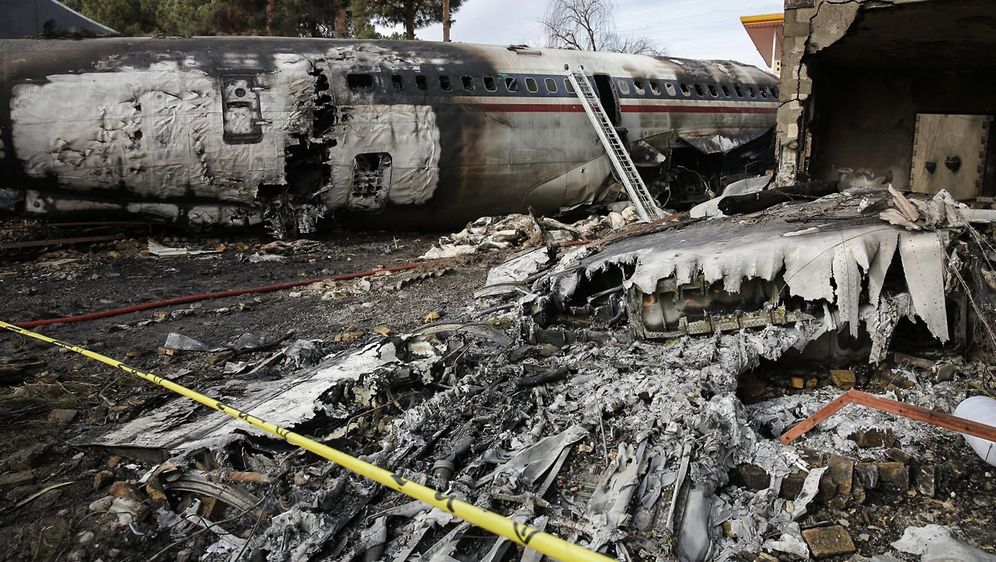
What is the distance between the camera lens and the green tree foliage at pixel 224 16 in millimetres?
22797

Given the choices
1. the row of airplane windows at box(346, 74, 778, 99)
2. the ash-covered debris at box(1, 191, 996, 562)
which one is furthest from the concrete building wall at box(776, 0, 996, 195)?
the row of airplane windows at box(346, 74, 778, 99)

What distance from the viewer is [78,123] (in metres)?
10.7

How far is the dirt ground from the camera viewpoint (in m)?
4.46

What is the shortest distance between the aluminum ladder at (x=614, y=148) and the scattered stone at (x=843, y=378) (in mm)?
8906

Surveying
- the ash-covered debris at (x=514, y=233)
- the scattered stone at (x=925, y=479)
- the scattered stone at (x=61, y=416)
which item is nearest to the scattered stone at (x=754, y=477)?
the scattered stone at (x=925, y=479)

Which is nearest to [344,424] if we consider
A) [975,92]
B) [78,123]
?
[78,123]

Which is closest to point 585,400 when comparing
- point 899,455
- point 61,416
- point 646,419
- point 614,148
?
point 646,419

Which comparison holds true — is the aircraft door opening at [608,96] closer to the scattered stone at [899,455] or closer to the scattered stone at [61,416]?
the scattered stone at [899,455]

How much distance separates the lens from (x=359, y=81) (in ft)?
40.5

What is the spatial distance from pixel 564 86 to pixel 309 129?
5.75 meters

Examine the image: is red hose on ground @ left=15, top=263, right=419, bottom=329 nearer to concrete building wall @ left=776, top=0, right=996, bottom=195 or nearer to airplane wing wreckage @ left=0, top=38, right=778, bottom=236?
airplane wing wreckage @ left=0, top=38, right=778, bottom=236

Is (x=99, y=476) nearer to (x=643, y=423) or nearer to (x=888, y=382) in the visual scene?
(x=643, y=423)

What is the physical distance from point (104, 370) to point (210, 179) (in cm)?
561

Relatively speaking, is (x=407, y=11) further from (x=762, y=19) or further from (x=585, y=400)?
(x=585, y=400)
